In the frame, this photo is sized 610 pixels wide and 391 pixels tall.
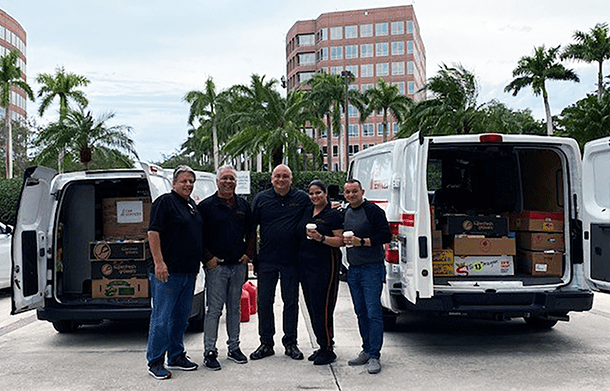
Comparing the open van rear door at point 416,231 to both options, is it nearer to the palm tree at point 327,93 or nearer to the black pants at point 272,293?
the black pants at point 272,293

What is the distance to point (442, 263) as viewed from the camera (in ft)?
23.8

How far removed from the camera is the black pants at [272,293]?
6668 millimetres

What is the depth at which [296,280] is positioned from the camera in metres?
6.68

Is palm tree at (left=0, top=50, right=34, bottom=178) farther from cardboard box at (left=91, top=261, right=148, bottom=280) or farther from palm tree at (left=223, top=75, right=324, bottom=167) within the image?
cardboard box at (left=91, top=261, right=148, bottom=280)

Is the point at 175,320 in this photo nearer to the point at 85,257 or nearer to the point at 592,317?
the point at 85,257

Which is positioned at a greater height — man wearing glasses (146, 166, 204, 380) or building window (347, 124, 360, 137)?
building window (347, 124, 360, 137)

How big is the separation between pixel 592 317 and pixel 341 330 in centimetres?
351

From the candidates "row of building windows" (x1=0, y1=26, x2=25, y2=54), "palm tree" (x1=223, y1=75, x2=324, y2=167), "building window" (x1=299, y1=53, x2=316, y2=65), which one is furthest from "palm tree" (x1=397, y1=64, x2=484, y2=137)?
"building window" (x1=299, y1=53, x2=316, y2=65)

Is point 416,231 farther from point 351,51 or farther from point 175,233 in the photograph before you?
point 351,51

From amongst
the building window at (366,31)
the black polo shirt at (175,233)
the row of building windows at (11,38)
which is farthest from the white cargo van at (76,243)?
the building window at (366,31)

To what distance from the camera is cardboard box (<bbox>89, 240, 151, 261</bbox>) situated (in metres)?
8.13

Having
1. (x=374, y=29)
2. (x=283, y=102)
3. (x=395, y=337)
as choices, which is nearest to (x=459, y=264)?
(x=395, y=337)

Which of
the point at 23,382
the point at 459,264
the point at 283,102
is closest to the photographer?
the point at 23,382

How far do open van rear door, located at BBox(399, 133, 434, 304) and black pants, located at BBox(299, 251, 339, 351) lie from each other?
2.34ft
